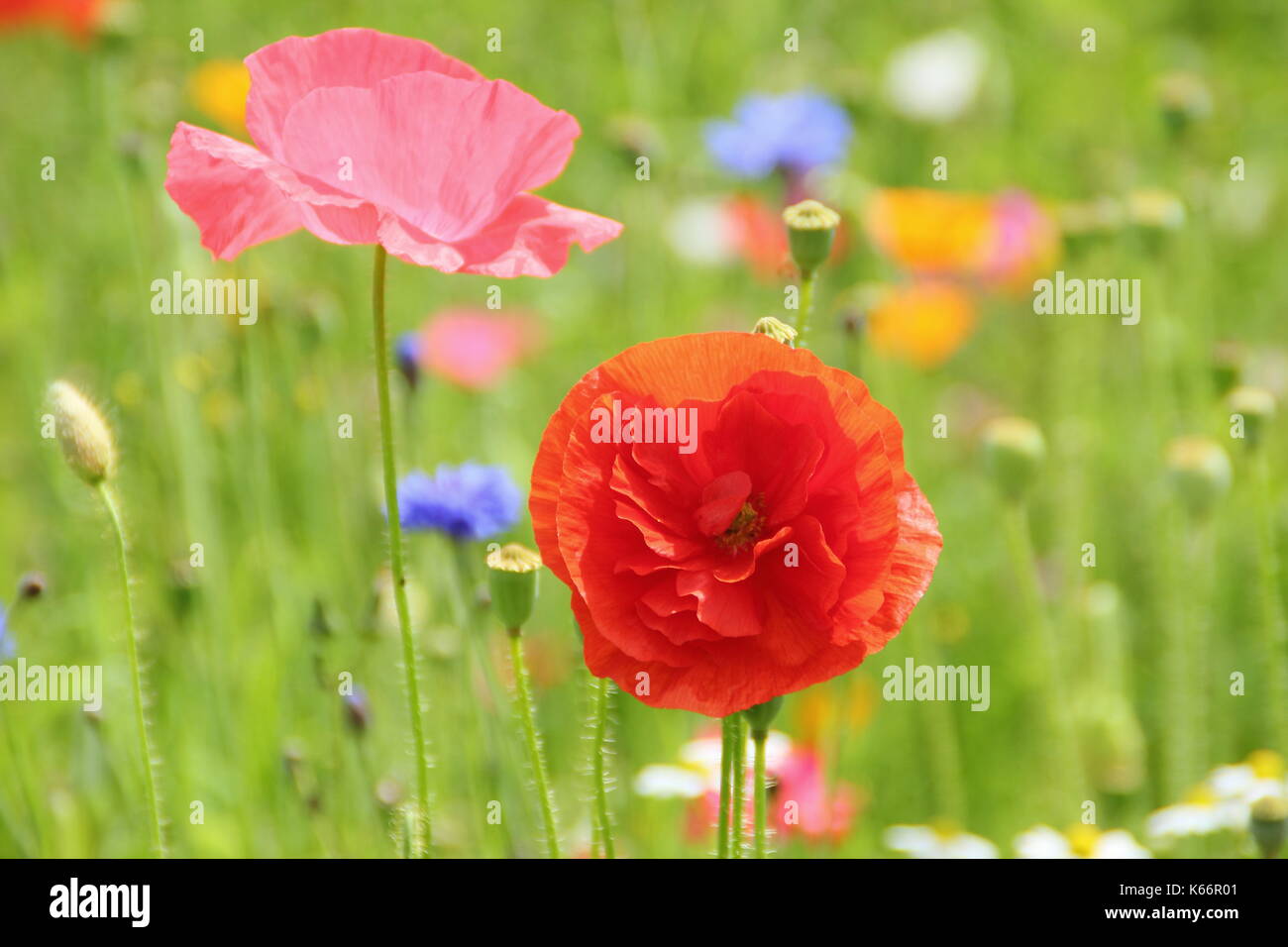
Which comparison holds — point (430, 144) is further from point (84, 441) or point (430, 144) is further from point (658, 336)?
point (658, 336)

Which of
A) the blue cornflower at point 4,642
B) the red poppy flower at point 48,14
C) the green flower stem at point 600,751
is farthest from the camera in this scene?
the red poppy flower at point 48,14

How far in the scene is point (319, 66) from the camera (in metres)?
0.75

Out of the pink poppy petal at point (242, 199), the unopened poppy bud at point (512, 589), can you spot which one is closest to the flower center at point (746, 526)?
the unopened poppy bud at point (512, 589)

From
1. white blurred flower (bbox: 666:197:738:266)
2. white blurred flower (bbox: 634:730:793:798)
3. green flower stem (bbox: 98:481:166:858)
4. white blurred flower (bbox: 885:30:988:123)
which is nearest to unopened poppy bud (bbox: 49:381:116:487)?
green flower stem (bbox: 98:481:166:858)

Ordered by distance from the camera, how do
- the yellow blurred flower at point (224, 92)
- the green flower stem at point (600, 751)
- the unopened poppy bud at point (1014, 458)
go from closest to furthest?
the green flower stem at point (600, 751) → the unopened poppy bud at point (1014, 458) → the yellow blurred flower at point (224, 92)

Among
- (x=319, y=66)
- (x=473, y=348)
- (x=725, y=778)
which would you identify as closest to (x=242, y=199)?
(x=319, y=66)

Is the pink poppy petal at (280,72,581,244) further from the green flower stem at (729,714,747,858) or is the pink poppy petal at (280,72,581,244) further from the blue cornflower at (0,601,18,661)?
the blue cornflower at (0,601,18,661)

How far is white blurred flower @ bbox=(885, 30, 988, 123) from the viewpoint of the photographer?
8.13 feet

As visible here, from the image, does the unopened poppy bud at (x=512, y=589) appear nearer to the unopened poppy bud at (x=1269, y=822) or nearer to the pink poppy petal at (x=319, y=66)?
the pink poppy petal at (x=319, y=66)

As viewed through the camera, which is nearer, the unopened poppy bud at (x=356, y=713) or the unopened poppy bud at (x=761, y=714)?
the unopened poppy bud at (x=761, y=714)

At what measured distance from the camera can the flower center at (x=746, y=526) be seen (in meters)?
0.71

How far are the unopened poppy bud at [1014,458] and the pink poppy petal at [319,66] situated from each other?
0.63m
